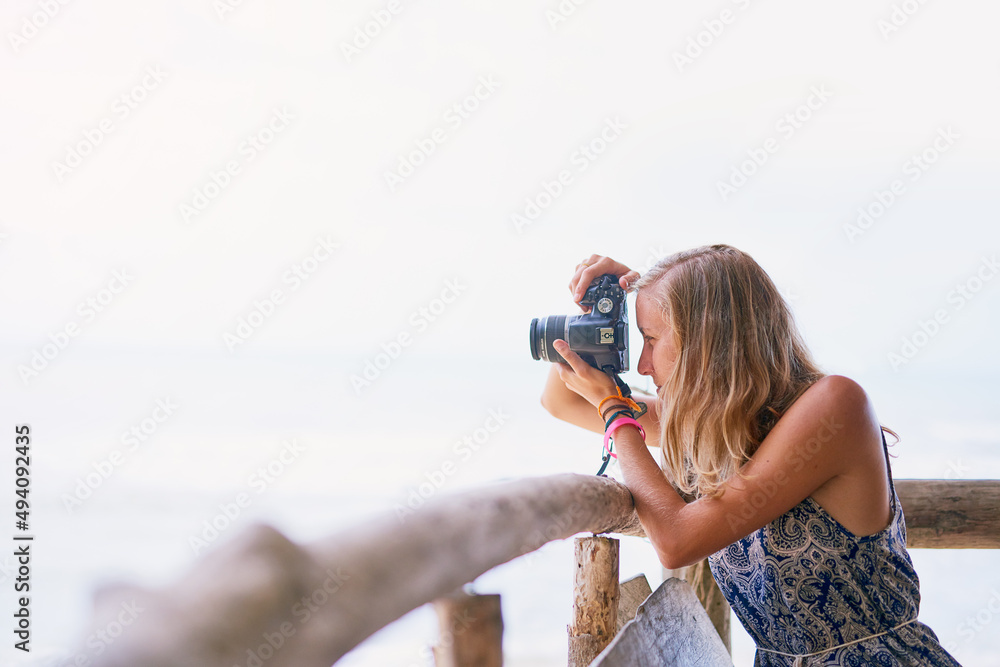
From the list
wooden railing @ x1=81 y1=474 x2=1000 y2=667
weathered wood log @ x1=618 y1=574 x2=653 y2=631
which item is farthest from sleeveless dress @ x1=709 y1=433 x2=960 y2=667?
wooden railing @ x1=81 y1=474 x2=1000 y2=667

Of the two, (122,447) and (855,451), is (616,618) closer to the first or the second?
(855,451)

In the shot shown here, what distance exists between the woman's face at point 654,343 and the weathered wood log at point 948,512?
1.02m

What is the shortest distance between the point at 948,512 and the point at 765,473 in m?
1.14

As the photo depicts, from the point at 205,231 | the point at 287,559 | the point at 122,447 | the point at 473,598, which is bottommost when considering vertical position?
the point at 473,598

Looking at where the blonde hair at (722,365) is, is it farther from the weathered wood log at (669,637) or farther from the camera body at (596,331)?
the weathered wood log at (669,637)

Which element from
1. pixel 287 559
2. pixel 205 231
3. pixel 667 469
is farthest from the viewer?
pixel 205 231

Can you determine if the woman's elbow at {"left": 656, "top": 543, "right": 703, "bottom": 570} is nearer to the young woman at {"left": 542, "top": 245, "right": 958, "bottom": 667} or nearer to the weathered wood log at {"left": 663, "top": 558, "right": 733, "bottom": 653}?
the young woman at {"left": 542, "top": 245, "right": 958, "bottom": 667}

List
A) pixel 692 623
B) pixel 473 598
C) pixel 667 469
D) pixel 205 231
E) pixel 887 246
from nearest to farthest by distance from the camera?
pixel 473 598, pixel 692 623, pixel 667 469, pixel 887 246, pixel 205 231

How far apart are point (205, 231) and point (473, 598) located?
1531 centimetres

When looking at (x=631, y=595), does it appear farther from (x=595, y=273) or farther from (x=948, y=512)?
(x=948, y=512)

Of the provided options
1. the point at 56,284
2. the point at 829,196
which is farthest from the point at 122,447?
the point at 829,196

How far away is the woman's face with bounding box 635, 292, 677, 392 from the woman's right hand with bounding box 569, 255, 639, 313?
0.08 meters

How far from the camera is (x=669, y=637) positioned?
1.10 m

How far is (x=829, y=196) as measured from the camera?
30.5ft
